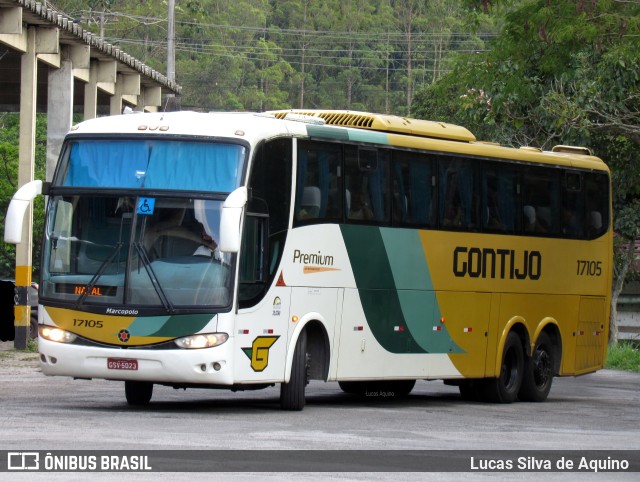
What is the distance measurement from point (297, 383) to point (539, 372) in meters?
6.23

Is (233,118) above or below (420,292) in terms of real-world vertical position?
above

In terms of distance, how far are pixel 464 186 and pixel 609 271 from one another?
443 centimetres

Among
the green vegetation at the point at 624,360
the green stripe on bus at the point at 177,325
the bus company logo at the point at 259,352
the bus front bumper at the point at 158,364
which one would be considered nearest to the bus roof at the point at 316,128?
the green stripe on bus at the point at 177,325

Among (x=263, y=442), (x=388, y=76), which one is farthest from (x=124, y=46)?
(x=263, y=442)

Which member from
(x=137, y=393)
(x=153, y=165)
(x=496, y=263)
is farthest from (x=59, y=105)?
(x=153, y=165)

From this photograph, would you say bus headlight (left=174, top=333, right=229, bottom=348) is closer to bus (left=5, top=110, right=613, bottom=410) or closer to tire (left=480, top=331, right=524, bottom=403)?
bus (left=5, top=110, right=613, bottom=410)

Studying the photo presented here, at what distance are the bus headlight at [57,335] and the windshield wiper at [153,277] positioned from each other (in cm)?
105

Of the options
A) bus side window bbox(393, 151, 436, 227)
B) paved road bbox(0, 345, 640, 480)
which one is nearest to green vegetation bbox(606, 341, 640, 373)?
paved road bbox(0, 345, 640, 480)

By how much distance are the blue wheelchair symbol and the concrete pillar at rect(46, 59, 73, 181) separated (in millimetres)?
14094

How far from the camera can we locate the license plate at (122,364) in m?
15.5

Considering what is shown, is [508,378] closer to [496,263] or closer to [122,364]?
[496,263]

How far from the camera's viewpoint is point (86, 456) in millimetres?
11273

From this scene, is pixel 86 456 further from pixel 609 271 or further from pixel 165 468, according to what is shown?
pixel 609 271

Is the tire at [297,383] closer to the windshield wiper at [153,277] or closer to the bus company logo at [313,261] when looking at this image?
the bus company logo at [313,261]
